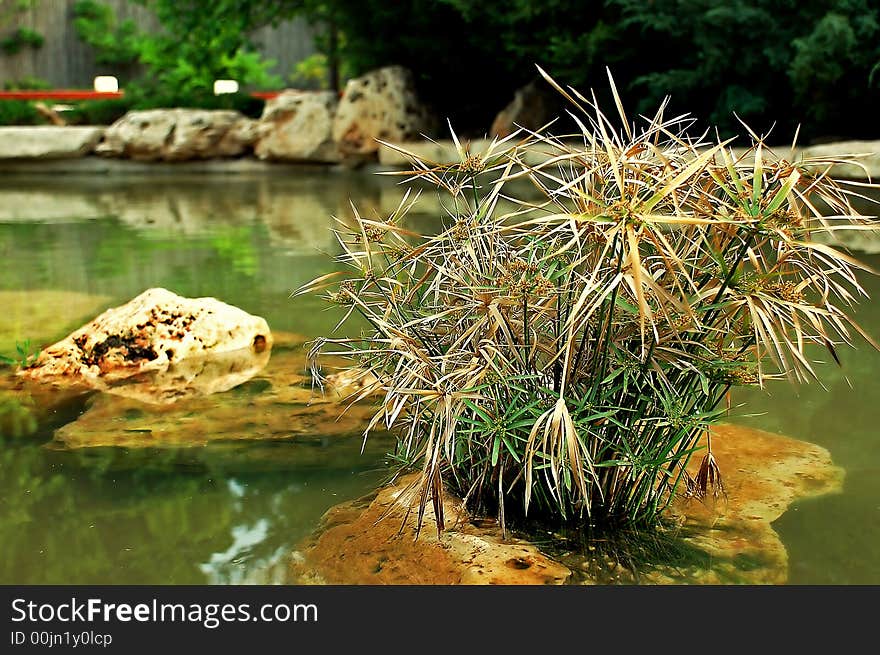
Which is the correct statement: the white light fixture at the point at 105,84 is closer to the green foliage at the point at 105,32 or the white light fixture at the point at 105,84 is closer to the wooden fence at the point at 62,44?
the green foliage at the point at 105,32

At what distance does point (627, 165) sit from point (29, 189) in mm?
10390

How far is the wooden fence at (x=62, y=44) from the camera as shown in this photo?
56.6 ft

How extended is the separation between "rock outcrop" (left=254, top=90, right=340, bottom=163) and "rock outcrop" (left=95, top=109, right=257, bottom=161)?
252mm

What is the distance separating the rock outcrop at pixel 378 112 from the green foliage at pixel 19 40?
24.4 ft

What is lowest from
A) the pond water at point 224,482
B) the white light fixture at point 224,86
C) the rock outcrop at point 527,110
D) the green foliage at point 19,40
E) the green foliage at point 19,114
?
the pond water at point 224,482

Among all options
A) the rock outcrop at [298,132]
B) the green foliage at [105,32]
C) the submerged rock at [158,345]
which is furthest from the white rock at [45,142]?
the submerged rock at [158,345]

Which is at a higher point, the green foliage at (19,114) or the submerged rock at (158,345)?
the green foliage at (19,114)

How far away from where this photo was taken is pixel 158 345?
4.28 meters

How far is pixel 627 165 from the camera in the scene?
2219 mm

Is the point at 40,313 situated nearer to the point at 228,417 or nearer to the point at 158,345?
the point at 158,345

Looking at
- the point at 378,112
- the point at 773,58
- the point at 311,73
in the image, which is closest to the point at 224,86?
the point at 311,73

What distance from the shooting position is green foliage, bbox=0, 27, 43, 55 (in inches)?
673

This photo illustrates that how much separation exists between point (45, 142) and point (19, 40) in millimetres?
5372
